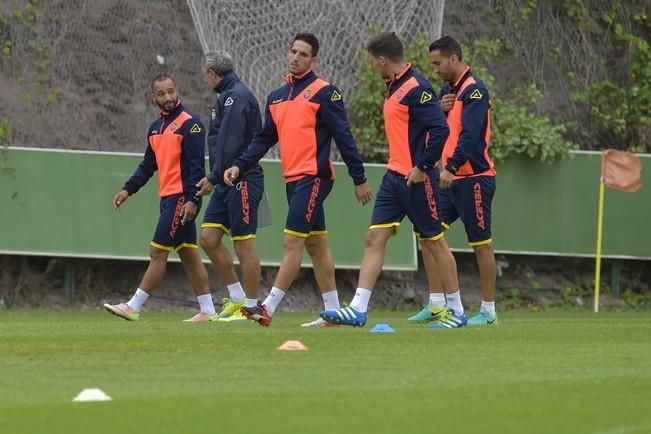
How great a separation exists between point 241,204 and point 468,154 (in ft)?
6.95

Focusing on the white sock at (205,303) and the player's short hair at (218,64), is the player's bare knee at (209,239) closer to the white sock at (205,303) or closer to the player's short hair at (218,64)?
the white sock at (205,303)

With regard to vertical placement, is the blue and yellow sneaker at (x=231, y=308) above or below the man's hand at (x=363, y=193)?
below

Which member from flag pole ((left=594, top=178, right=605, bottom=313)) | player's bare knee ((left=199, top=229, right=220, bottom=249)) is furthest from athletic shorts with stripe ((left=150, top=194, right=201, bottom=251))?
flag pole ((left=594, top=178, right=605, bottom=313))

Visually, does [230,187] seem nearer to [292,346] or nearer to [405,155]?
[405,155]

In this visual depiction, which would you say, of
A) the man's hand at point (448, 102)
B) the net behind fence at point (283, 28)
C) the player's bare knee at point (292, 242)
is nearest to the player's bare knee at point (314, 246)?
the player's bare knee at point (292, 242)

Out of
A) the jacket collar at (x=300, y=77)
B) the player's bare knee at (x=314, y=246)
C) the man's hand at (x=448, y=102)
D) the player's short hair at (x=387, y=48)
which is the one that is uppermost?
the player's short hair at (x=387, y=48)

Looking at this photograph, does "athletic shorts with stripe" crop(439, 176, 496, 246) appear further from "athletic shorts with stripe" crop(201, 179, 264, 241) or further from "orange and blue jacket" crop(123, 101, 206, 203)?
"orange and blue jacket" crop(123, 101, 206, 203)

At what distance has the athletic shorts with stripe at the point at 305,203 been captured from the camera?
468 inches

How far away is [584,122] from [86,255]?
776 cm

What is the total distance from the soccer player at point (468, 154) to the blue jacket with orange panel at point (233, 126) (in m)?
1.64

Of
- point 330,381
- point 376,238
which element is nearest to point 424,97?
point 376,238

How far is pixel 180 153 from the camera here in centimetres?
1369

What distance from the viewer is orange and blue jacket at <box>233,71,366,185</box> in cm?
1198

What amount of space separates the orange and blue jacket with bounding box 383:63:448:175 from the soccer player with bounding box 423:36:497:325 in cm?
47
